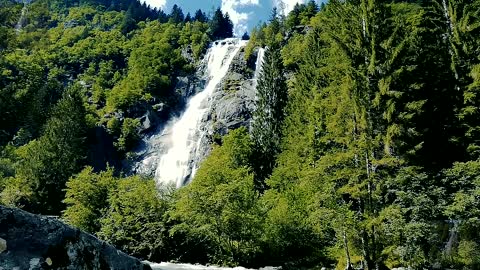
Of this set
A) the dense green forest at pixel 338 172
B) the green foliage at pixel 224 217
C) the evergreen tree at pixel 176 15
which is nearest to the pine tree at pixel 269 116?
the dense green forest at pixel 338 172

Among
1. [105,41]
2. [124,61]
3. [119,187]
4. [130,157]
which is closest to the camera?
[119,187]

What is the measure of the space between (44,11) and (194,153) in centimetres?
3723

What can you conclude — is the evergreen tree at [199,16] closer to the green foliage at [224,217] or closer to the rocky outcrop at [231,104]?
the rocky outcrop at [231,104]

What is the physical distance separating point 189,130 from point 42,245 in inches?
2707

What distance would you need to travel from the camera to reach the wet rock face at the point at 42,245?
3.52 m

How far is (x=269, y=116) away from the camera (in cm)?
5884

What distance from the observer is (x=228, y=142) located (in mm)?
52344

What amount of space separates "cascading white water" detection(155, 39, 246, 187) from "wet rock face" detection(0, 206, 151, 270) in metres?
58.3

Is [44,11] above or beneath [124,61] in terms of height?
beneath

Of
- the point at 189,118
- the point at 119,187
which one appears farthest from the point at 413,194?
the point at 189,118

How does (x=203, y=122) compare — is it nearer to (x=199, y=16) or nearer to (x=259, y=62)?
(x=259, y=62)

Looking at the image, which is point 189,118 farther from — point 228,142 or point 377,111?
point 377,111

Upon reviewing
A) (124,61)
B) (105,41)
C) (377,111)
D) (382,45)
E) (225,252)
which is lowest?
(225,252)

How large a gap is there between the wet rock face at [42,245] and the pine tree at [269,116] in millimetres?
47896
